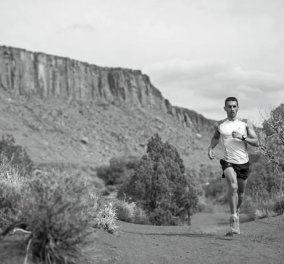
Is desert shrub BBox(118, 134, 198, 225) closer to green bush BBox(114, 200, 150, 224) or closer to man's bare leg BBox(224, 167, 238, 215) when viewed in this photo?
green bush BBox(114, 200, 150, 224)

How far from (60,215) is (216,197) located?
101ft

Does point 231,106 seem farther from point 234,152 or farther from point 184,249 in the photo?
point 184,249

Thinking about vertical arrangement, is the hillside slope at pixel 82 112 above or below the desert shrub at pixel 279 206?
above

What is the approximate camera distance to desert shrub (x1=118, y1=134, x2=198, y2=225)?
53.7 feet

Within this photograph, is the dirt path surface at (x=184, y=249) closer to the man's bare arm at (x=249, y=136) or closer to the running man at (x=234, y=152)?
the running man at (x=234, y=152)

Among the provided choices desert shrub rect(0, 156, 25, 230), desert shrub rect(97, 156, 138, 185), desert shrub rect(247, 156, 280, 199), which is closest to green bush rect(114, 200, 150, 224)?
desert shrub rect(0, 156, 25, 230)

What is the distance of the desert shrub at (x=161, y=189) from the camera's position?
53.7 ft

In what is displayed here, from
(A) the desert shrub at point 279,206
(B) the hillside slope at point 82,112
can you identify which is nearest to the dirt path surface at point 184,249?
(A) the desert shrub at point 279,206

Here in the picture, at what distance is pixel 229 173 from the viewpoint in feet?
26.1

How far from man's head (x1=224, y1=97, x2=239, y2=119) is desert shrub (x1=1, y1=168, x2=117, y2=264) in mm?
3433

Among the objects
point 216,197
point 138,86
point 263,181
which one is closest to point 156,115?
point 138,86

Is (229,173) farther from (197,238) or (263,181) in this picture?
(263,181)

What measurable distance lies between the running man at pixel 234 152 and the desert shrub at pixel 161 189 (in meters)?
8.12

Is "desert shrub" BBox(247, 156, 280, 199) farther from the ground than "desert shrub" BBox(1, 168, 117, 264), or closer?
farther from the ground
